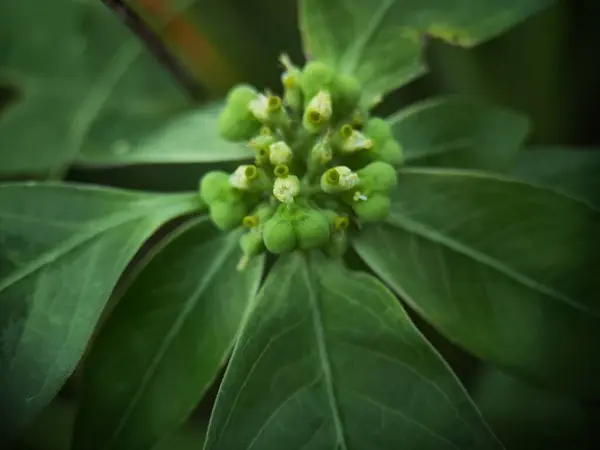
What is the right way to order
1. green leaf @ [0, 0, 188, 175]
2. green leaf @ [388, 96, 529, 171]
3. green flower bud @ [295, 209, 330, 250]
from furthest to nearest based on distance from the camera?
green leaf @ [0, 0, 188, 175] < green leaf @ [388, 96, 529, 171] < green flower bud @ [295, 209, 330, 250]

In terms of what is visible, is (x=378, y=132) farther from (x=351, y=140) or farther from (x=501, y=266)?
(x=501, y=266)

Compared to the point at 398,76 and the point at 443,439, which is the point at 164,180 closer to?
the point at 398,76

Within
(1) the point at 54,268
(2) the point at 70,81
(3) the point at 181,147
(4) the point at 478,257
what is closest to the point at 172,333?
(1) the point at 54,268

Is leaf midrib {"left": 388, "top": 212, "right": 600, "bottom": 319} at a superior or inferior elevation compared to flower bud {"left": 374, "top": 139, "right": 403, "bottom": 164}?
inferior

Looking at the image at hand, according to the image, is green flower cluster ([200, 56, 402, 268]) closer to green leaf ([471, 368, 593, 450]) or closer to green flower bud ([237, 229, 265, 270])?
green flower bud ([237, 229, 265, 270])

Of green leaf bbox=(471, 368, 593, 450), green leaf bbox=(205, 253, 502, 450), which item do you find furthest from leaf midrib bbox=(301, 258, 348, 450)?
green leaf bbox=(471, 368, 593, 450)

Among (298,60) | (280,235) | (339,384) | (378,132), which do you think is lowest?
(339,384)

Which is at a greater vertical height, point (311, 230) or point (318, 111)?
point (318, 111)
